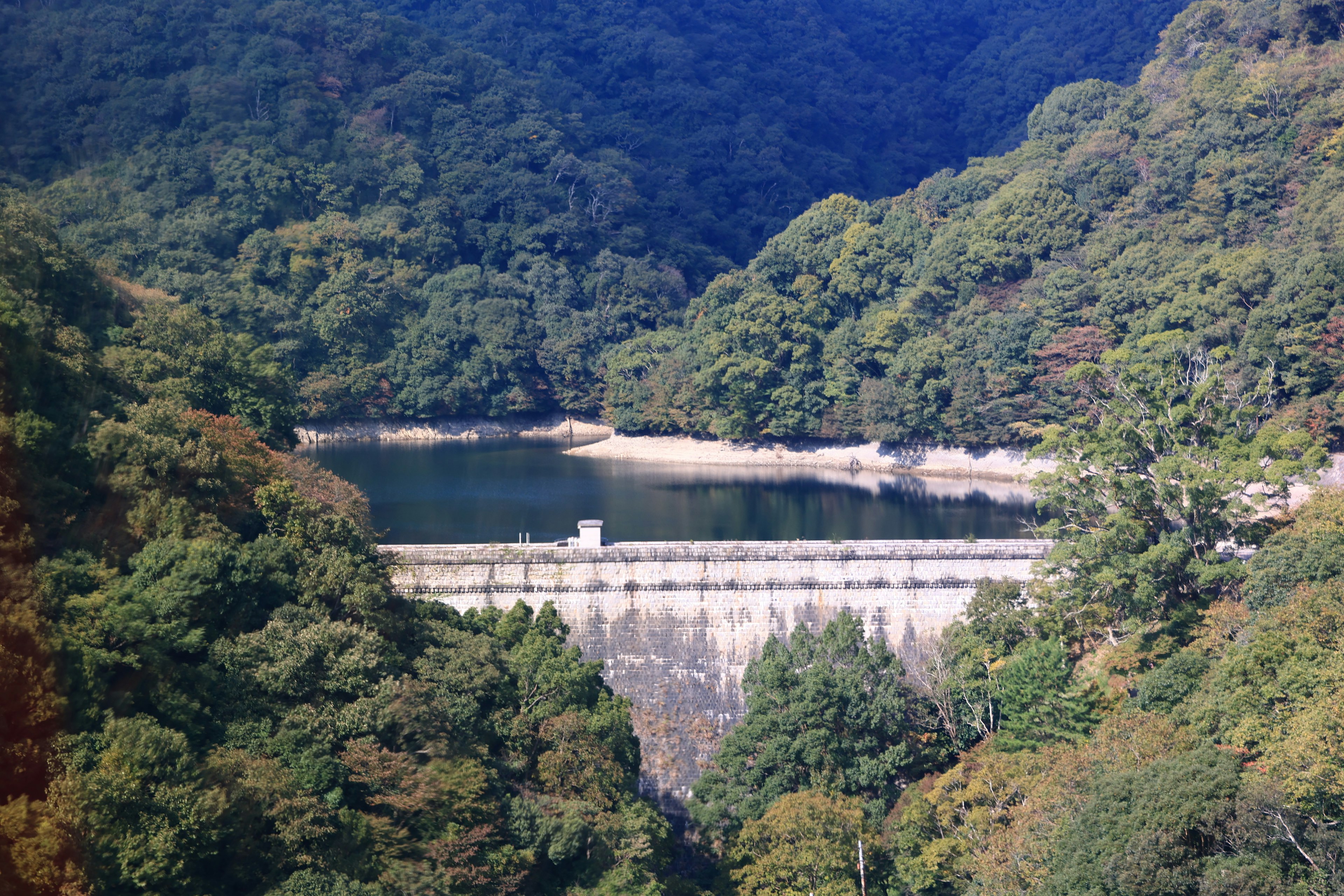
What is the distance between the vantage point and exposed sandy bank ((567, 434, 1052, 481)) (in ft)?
156

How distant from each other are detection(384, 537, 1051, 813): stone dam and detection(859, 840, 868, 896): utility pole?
6.57 metres

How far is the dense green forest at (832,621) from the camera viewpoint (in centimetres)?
1354

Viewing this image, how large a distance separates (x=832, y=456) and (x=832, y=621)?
2954 cm

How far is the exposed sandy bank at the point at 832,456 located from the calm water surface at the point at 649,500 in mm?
1149

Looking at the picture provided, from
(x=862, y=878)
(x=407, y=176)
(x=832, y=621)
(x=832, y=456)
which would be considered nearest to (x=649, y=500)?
(x=832, y=456)

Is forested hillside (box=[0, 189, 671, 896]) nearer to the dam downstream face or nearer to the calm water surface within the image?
the dam downstream face

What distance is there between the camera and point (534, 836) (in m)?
16.0

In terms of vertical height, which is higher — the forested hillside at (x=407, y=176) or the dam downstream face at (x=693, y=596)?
the forested hillside at (x=407, y=176)

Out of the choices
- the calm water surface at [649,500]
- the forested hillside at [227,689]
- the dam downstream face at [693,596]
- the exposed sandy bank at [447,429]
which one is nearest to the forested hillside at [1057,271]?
the calm water surface at [649,500]

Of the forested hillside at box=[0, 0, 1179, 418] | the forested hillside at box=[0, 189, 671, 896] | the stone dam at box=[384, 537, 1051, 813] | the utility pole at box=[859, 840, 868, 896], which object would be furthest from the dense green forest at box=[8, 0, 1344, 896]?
the stone dam at box=[384, 537, 1051, 813]

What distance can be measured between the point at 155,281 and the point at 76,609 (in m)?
45.6

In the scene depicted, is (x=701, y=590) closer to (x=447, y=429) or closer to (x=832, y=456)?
(x=832, y=456)

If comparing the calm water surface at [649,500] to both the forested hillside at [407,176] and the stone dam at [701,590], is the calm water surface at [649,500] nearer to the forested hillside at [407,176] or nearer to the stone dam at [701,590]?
the stone dam at [701,590]

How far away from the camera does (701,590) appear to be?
25.6 meters
